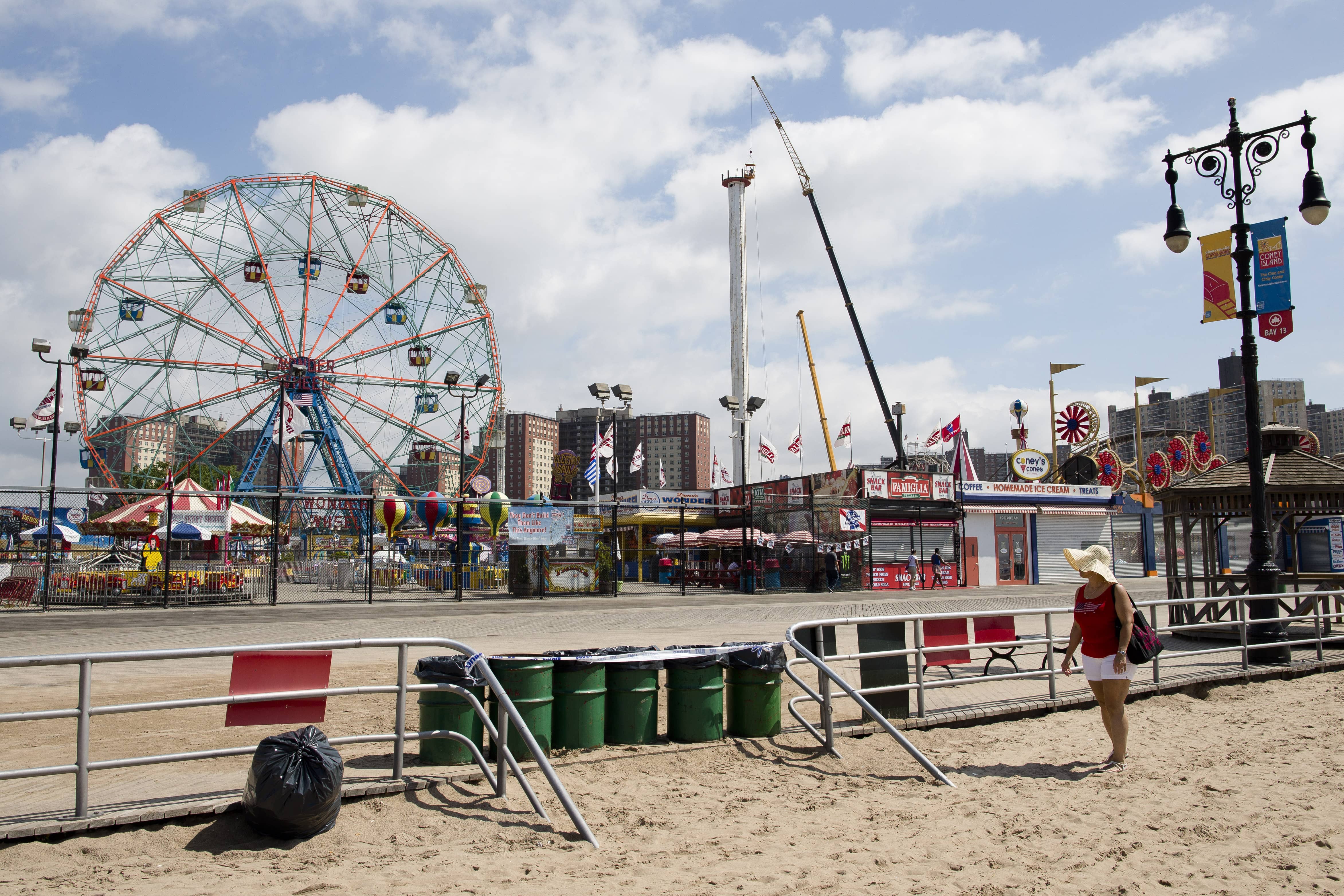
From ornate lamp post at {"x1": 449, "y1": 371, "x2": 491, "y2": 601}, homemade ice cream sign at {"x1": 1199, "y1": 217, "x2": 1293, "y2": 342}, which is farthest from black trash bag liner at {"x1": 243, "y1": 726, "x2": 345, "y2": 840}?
ornate lamp post at {"x1": 449, "y1": 371, "x2": 491, "y2": 601}

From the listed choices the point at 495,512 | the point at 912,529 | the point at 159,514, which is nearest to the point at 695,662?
the point at 495,512

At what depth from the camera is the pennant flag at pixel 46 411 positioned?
30.5 metres

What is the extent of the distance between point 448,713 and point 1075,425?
43.4 metres

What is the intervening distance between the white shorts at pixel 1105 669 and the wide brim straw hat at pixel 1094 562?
2.05ft

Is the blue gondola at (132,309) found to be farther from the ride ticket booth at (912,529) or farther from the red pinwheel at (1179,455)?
the red pinwheel at (1179,455)

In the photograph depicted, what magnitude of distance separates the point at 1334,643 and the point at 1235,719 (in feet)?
20.9

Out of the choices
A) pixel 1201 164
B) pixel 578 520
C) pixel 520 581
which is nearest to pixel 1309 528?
pixel 1201 164

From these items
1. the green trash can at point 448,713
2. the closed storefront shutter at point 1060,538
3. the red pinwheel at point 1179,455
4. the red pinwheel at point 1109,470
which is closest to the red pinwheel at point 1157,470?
the red pinwheel at point 1179,455

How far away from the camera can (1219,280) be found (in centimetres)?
1273

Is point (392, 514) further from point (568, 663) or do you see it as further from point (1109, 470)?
point (1109, 470)

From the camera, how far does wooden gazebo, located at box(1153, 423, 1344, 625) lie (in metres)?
14.3

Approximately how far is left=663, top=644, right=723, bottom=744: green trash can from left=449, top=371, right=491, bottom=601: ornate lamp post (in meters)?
17.7

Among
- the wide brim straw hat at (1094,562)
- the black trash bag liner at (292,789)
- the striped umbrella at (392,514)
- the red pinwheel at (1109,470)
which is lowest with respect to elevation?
the black trash bag liner at (292,789)

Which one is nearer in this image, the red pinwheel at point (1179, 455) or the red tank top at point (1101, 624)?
the red tank top at point (1101, 624)
